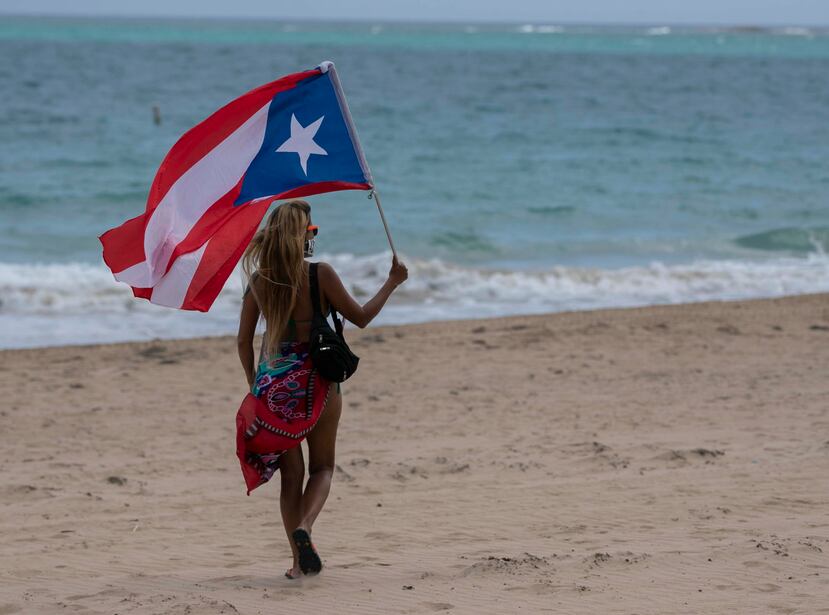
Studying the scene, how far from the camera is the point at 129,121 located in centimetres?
3175

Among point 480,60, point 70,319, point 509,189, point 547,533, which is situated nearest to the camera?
point 547,533

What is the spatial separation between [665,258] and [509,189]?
627 centimetres

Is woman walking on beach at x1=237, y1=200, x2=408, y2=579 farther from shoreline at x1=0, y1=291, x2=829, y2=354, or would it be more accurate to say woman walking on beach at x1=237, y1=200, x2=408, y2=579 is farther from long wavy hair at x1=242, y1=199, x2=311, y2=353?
shoreline at x1=0, y1=291, x2=829, y2=354

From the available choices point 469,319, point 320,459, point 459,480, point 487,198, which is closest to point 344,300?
point 320,459

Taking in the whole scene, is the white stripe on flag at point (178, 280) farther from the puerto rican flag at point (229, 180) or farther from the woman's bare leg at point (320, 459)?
the woman's bare leg at point (320, 459)

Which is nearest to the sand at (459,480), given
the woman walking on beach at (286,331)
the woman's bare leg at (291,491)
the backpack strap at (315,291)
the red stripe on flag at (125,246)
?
the woman's bare leg at (291,491)

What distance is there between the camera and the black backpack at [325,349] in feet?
14.9

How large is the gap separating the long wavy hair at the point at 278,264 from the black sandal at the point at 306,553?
31.9 inches

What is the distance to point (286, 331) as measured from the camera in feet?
15.3

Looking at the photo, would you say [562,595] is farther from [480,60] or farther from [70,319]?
[480,60]

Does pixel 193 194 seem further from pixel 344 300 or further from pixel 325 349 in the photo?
pixel 325 349

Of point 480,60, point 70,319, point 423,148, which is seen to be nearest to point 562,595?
point 70,319

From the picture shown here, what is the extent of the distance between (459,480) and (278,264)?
245 centimetres

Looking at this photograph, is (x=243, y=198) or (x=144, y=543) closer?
(x=243, y=198)
